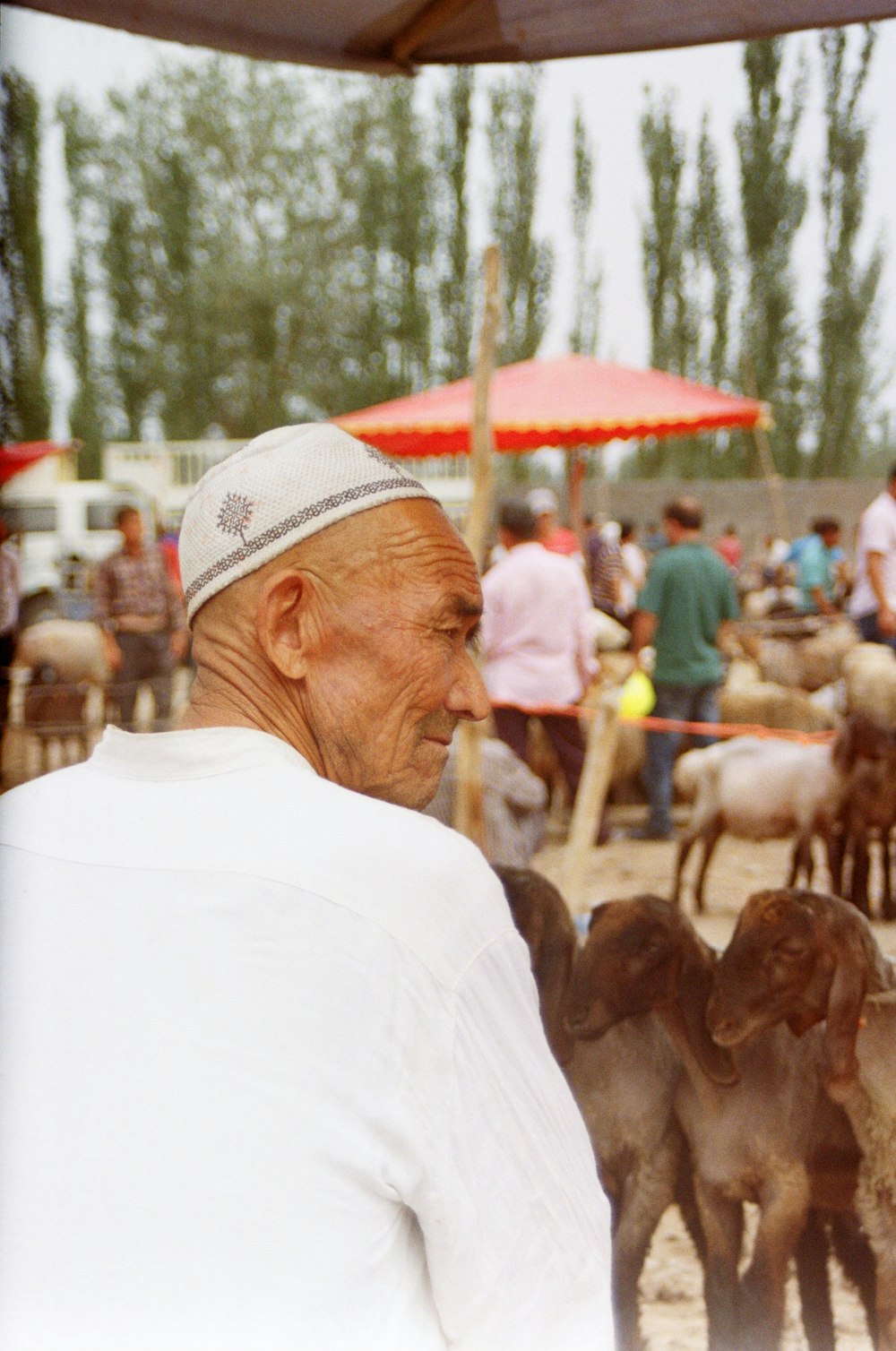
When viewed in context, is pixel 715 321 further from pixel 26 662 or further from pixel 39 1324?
pixel 39 1324

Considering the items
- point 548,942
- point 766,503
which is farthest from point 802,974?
point 766,503

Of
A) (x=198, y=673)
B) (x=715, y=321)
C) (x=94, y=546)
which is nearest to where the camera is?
(x=198, y=673)

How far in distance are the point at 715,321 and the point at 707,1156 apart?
106 ft

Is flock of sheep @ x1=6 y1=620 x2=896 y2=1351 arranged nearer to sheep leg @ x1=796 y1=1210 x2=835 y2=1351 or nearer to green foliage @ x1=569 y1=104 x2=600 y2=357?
sheep leg @ x1=796 y1=1210 x2=835 y2=1351

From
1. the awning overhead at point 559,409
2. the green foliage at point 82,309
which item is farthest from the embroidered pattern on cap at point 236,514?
the green foliage at point 82,309

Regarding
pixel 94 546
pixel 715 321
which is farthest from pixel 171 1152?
Answer: pixel 715 321

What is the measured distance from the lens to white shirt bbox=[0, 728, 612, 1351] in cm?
90

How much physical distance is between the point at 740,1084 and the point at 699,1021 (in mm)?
137

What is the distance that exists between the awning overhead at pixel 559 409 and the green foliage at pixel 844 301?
20.0 metres

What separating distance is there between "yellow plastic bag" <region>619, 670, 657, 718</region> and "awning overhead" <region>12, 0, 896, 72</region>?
21.1ft

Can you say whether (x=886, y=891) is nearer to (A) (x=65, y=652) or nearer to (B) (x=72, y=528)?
(A) (x=65, y=652)

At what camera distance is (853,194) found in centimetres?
2906

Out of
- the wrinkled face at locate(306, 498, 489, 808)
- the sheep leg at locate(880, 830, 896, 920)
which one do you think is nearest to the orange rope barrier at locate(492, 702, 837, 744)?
the sheep leg at locate(880, 830, 896, 920)

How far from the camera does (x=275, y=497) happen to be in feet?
3.73
